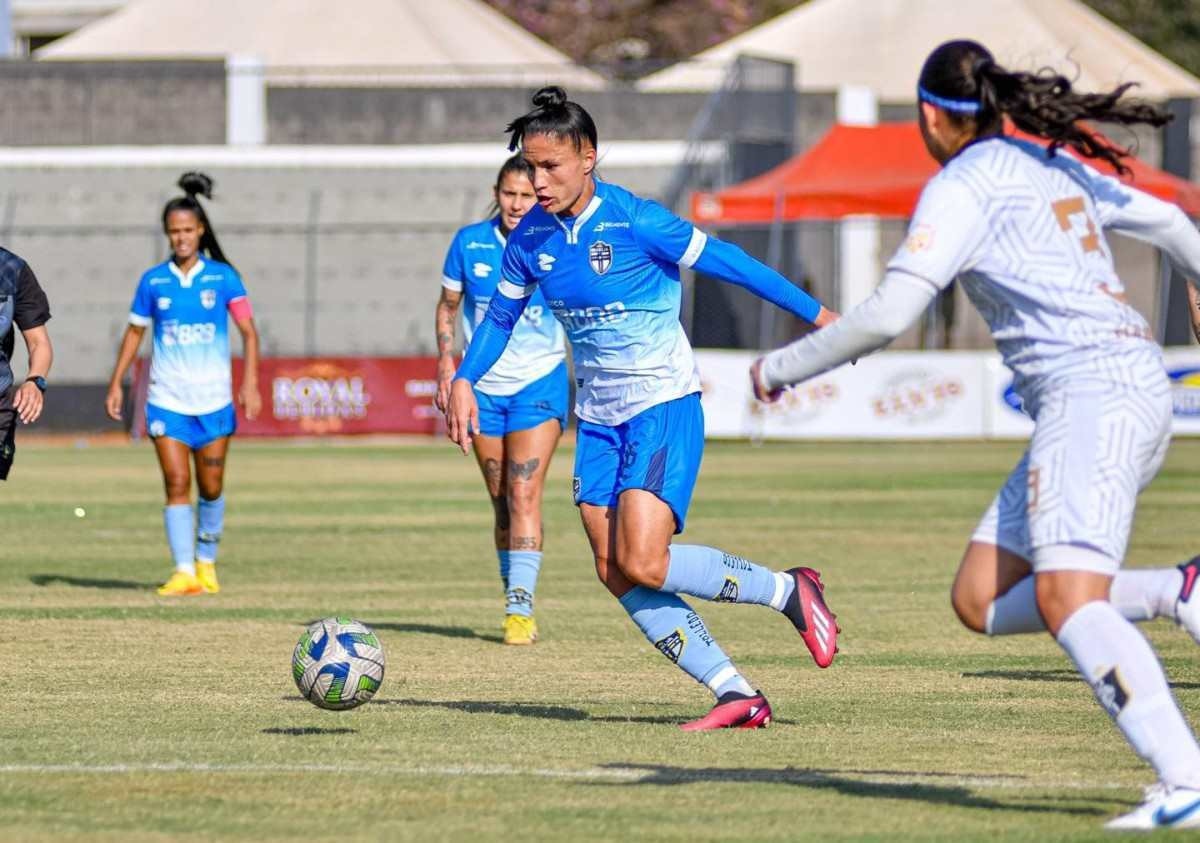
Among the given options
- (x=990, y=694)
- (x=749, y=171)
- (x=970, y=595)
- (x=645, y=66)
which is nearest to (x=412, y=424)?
(x=749, y=171)

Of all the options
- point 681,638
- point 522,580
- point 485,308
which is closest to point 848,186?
point 485,308

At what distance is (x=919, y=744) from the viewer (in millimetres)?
7508

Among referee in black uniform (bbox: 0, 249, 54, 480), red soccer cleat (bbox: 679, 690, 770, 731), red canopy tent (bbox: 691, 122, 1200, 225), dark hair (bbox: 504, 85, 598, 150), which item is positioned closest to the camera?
dark hair (bbox: 504, 85, 598, 150)

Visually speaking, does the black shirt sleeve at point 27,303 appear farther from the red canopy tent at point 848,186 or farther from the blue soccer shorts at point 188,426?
the red canopy tent at point 848,186

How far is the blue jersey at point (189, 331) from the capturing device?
13.3 metres

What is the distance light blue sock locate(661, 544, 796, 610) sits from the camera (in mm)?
7938

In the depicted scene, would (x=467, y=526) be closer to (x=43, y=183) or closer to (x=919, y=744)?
(x=919, y=744)

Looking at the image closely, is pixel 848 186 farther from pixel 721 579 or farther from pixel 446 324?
pixel 721 579

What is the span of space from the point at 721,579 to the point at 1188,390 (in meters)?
21.9

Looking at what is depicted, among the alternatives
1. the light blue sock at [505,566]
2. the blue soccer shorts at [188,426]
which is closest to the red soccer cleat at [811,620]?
the light blue sock at [505,566]

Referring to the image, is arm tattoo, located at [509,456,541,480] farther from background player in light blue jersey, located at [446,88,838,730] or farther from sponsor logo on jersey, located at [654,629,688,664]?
sponsor logo on jersey, located at [654,629,688,664]

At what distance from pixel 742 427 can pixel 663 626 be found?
2099 cm

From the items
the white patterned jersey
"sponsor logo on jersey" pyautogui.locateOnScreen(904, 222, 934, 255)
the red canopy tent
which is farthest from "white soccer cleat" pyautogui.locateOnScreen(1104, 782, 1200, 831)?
the red canopy tent

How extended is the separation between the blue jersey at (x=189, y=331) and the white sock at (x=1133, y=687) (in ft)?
27.5
